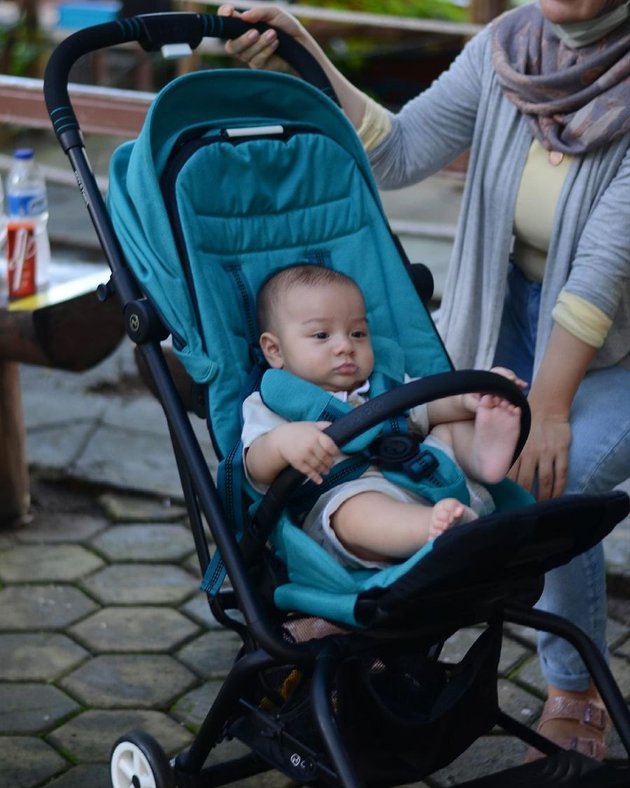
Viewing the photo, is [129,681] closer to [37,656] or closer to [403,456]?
[37,656]


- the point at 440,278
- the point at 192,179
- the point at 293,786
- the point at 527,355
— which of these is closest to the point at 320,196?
the point at 192,179

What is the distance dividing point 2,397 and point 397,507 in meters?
1.89

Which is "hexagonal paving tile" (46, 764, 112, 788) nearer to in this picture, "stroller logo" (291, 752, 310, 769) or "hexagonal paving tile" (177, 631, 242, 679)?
"hexagonal paving tile" (177, 631, 242, 679)

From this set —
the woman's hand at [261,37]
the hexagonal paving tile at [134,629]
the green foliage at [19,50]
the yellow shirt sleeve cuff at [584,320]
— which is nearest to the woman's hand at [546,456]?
the yellow shirt sleeve cuff at [584,320]

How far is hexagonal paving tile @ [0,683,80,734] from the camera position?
3006 millimetres

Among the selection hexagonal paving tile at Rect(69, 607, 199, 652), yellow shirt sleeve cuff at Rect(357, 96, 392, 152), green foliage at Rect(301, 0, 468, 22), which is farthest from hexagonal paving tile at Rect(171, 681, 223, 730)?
green foliage at Rect(301, 0, 468, 22)

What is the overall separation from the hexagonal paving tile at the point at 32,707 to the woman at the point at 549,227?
1.09 metres

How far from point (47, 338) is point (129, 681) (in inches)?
36.5

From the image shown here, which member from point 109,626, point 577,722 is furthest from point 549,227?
point 109,626

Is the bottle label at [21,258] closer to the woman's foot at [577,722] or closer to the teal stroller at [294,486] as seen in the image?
the teal stroller at [294,486]

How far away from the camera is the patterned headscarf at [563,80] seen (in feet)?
8.72

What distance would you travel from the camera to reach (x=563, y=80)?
2.71 meters

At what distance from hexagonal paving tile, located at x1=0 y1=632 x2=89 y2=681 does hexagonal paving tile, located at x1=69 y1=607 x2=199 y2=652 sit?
0.05 m

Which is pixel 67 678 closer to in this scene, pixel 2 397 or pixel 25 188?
pixel 2 397
